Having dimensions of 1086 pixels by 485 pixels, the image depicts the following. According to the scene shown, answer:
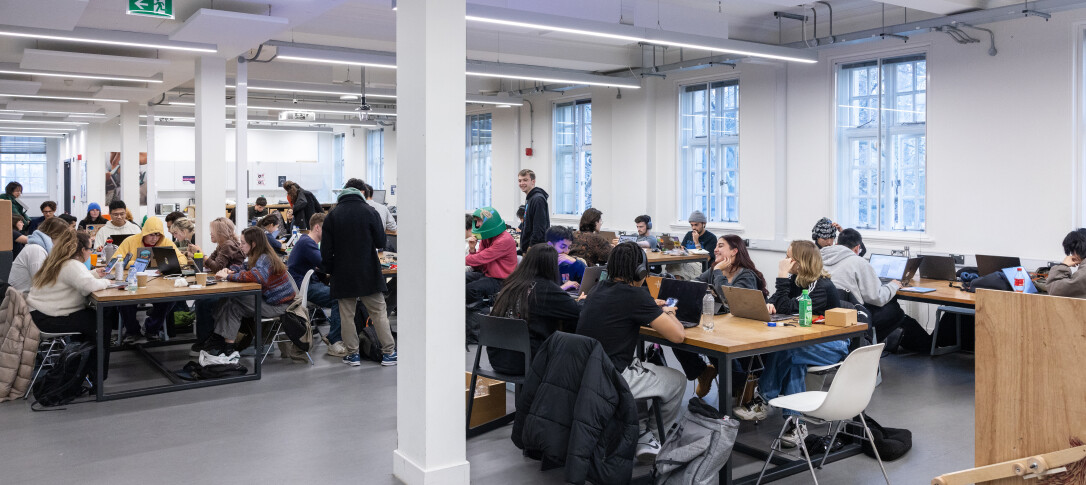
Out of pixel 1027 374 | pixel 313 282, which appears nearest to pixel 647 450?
pixel 1027 374

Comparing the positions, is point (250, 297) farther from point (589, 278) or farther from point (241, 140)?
point (241, 140)

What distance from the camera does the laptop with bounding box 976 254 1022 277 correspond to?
656 cm

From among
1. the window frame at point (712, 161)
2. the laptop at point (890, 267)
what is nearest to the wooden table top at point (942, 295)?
the laptop at point (890, 267)

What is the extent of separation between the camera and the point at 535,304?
434 centimetres

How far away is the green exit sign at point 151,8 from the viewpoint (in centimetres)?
659

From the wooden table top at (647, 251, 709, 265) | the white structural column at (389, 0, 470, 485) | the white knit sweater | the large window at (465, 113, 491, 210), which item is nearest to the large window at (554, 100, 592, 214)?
the large window at (465, 113, 491, 210)

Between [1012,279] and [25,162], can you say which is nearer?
[1012,279]

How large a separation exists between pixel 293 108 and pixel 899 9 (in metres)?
10.8

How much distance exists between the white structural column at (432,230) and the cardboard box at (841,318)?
6.54 feet

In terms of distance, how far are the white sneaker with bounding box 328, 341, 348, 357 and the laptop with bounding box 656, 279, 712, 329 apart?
3.28 meters

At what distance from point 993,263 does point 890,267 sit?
2.89 ft

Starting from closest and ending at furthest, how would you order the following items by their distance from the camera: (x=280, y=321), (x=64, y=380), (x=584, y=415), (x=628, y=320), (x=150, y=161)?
(x=584, y=415) < (x=628, y=320) < (x=64, y=380) < (x=280, y=321) < (x=150, y=161)

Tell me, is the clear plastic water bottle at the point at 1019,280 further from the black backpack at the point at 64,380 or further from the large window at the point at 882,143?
the black backpack at the point at 64,380

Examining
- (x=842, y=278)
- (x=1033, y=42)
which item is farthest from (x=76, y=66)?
(x=1033, y=42)
